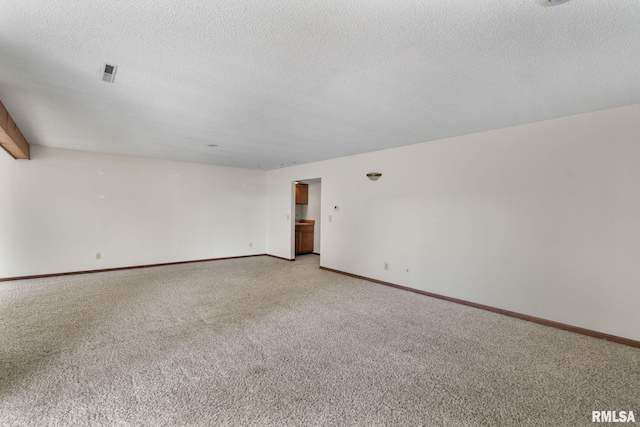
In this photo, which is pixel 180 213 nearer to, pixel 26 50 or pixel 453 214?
pixel 26 50

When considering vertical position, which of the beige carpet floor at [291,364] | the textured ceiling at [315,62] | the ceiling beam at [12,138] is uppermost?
the textured ceiling at [315,62]

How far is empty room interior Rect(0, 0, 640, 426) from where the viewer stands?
1717 mm

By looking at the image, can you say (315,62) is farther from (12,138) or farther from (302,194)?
(302,194)

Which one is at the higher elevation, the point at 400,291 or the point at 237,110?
the point at 237,110

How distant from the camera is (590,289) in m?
2.98

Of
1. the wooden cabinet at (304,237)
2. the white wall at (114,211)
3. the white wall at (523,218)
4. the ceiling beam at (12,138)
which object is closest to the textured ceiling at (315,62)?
the ceiling beam at (12,138)

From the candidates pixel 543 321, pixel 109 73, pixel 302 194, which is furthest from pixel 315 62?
pixel 302 194

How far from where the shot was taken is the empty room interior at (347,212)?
172 centimetres

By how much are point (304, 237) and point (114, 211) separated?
432 centimetres

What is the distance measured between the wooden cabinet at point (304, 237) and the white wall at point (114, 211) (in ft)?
4.27

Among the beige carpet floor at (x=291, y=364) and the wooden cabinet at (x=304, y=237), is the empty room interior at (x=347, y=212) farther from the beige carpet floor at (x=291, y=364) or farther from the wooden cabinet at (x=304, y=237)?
the wooden cabinet at (x=304, y=237)

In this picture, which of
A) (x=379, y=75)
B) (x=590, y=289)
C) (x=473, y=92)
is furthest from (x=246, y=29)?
(x=590, y=289)

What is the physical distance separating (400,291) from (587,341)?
216 centimetres

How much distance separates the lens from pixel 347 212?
5539 mm
